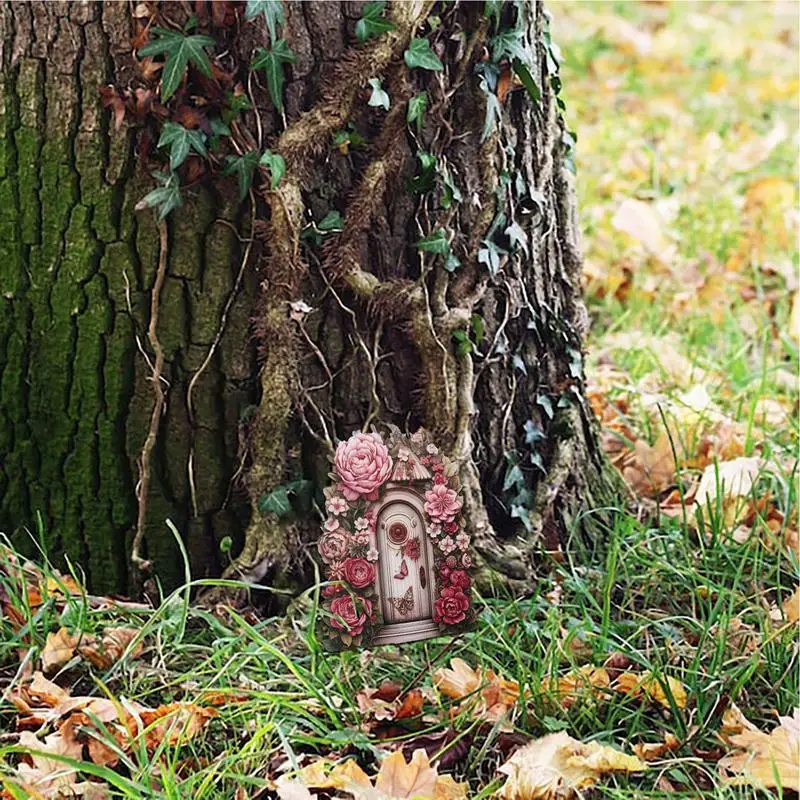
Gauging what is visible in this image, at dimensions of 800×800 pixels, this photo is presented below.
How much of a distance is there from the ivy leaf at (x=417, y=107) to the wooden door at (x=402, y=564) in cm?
65

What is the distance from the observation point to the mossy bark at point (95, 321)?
1.98 metres

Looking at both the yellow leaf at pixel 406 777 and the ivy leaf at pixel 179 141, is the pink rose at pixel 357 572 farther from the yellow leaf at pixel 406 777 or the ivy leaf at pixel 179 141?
the ivy leaf at pixel 179 141

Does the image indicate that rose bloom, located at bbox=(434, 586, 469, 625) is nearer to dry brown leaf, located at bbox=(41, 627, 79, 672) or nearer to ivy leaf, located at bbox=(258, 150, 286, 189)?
dry brown leaf, located at bbox=(41, 627, 79, 672)

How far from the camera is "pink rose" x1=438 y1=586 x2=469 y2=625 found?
5.87 ft

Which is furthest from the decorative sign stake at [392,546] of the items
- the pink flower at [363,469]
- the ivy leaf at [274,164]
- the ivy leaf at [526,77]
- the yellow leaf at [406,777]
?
the ivy leaf at [526,77]

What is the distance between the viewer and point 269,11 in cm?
183

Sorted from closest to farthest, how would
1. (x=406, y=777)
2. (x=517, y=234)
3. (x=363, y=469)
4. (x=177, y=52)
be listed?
1. (x=406, y=777)
2. (x=363, y=469)
3. (x=177, y=52)
4. (x=517, y=234)

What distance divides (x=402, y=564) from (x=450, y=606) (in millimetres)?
101

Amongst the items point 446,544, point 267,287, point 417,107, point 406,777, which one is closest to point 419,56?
point 417,107

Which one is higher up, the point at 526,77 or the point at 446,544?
the point at 526,77

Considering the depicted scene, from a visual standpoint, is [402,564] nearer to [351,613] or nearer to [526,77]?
[351,613]

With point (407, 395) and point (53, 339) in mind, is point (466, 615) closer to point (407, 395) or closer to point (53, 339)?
point (407, 395)

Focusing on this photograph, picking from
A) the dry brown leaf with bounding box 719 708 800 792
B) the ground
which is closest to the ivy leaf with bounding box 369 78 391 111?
the ground

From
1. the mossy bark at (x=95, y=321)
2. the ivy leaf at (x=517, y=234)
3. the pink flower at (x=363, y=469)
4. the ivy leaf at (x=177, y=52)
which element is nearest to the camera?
the pink flower at (x=363, y=469)
